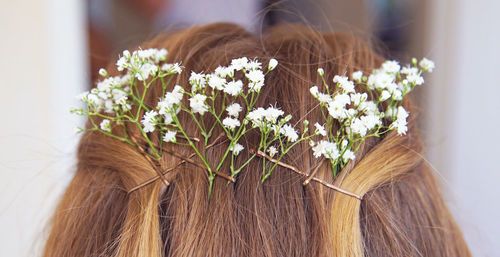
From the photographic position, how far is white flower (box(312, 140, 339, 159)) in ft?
1.41

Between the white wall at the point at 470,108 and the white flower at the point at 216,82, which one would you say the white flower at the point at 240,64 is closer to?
the white flower at the point at 216,82

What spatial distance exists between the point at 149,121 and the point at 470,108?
0.93 meters

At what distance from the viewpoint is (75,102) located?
1113 millimetres

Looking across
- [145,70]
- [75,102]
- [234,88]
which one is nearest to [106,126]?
[145,70]

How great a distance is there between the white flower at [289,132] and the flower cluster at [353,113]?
19mm

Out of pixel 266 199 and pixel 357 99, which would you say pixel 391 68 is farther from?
pixel 266 199

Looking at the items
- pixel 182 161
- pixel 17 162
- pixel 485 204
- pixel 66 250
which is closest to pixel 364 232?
pixel 182 161

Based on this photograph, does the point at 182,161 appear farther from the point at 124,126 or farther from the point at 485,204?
the point at 485,204

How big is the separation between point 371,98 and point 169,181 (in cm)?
27

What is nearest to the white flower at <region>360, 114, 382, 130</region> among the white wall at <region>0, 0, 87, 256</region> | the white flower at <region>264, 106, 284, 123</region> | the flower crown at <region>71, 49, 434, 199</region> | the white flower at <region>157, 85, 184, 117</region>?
the flower crown at <region>71, 49, 434, 199</region>

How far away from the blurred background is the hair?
471mm

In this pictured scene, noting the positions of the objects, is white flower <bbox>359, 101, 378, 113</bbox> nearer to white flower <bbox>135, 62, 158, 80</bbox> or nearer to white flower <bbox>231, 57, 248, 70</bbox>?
white flower <bbox>231, 57, 248, 70</bbox>

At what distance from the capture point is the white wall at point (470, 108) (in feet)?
3.31

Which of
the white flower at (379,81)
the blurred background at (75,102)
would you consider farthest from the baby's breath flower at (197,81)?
the blurred background at (75,102)
